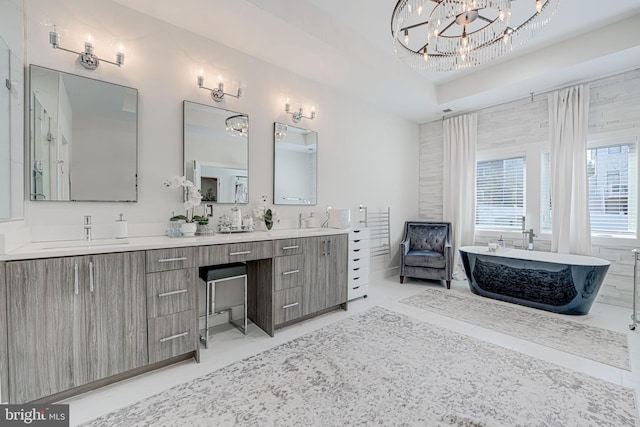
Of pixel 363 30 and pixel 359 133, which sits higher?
pixel 363 30

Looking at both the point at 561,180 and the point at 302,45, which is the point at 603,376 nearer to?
the point at 561,180

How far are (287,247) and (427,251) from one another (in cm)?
285

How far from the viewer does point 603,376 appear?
1999 millimetres

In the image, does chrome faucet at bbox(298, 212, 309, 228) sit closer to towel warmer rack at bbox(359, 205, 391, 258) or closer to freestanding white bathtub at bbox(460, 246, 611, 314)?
towel warmer rack at bbox(359, 205, 391, 258)

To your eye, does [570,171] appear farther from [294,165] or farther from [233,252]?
[233,252]

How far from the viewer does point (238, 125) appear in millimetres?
2955

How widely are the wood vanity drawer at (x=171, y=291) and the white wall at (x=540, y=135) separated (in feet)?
14.6

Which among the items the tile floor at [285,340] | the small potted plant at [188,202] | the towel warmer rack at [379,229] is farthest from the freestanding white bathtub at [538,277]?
the small potted plant at [188,202]

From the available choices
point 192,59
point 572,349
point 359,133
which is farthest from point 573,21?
point 192,59

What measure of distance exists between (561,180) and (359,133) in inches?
112

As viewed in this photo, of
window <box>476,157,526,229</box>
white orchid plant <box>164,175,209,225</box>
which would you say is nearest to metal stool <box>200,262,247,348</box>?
white orchid plant <box>164,175,209,225</box>

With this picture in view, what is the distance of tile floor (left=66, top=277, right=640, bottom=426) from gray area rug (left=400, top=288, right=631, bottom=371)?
98 millimetres

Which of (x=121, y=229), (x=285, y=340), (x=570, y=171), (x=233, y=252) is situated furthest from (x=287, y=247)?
(x=570, y=171)

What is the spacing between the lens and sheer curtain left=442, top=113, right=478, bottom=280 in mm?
4617
